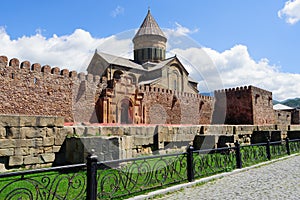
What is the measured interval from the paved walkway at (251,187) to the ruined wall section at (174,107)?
13668mm

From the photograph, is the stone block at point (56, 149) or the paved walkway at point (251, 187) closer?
the paved walkway at point (251, 187)

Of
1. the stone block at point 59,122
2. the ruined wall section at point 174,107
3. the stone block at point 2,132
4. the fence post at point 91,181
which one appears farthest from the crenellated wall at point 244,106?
the fence post at point 91,181

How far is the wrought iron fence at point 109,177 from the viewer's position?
156 inches

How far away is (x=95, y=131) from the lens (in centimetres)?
777

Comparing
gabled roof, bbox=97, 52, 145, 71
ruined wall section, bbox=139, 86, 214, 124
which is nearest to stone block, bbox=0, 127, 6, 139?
ruined wall section, bbox=139, 86, 214, 124

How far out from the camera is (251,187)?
5348mm

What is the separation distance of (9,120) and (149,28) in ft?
117

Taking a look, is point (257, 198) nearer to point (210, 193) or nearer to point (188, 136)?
point (210, 193)

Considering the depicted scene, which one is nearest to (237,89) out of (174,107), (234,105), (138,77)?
(234,105)

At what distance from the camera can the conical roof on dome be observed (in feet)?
128

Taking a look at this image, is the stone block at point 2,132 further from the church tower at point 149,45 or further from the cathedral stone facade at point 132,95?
the church tower at point 149,45

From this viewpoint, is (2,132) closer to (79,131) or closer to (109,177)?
(79,131)

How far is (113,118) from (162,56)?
2296 cm

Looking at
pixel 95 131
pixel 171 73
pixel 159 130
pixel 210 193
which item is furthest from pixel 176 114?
pixel 210 193
